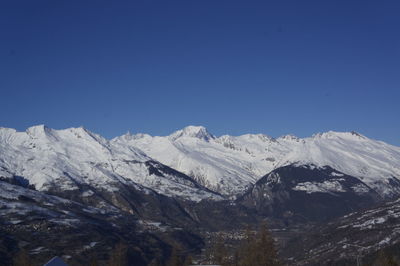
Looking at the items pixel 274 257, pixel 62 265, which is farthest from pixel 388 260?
pixel 62 265

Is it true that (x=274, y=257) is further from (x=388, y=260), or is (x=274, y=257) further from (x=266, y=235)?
(x=388, y=260)

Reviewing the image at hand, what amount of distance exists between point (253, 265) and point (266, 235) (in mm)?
10310

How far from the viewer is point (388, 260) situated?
184m

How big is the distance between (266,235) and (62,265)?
2616 inches

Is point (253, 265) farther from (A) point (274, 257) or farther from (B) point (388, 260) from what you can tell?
(B) point (388, 260)

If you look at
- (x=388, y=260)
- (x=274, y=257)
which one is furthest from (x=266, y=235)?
(x=388, y=260)

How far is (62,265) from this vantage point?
18438 centimetres

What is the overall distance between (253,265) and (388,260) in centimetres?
4415

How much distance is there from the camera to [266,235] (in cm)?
18212

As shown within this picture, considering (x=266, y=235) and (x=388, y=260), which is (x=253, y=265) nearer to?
(x=266, y=235)

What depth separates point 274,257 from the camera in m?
178

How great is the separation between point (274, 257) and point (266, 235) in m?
7.54

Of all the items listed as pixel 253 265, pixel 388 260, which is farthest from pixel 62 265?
pixel 388 260

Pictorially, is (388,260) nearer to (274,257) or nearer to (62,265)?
→ (274,257)
